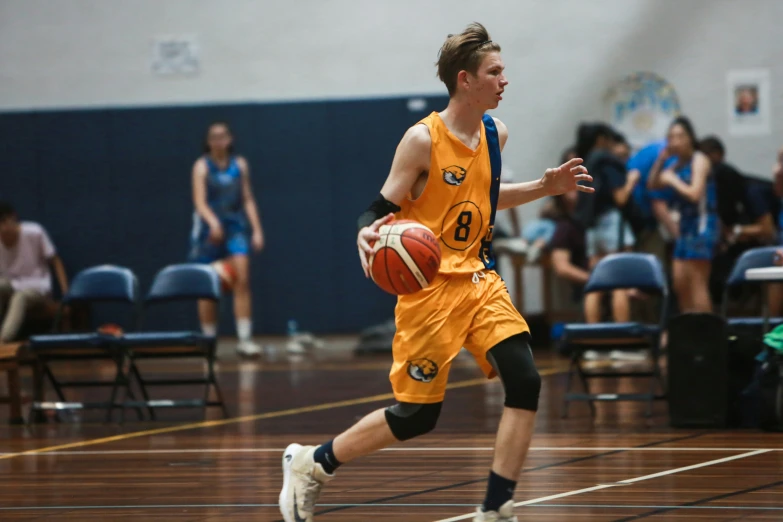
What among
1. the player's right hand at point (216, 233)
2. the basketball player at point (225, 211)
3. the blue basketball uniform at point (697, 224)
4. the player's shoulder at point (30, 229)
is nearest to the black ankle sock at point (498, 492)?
the blue basketball uniform at point (697, 224)

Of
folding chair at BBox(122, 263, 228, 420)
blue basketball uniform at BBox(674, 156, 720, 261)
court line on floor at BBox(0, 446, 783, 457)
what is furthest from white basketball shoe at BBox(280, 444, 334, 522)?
blue basketball uniform at BBox(674, 156, 720, 261)

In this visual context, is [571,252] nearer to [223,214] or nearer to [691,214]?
[691,214]

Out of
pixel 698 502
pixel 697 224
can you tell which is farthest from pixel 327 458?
pixel 697 224

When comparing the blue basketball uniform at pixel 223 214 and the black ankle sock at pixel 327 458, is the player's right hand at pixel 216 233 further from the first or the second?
the black ankle sock at pixel 327 458

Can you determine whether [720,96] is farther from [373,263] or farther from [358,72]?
[373,263]

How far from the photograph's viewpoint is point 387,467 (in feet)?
22.0

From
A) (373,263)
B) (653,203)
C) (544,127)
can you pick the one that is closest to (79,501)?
(373,263)

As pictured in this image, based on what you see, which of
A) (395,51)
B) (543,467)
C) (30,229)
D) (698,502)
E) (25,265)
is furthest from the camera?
(395,51)

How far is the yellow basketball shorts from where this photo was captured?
482cm

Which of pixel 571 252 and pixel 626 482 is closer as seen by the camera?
pixel 626 482

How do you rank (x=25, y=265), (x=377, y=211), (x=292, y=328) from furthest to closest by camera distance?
(x=292, y=328) < (x=25, y=265) < (x=377, y=211)

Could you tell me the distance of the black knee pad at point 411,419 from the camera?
482 cm

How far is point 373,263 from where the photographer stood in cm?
477

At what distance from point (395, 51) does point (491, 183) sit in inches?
382
